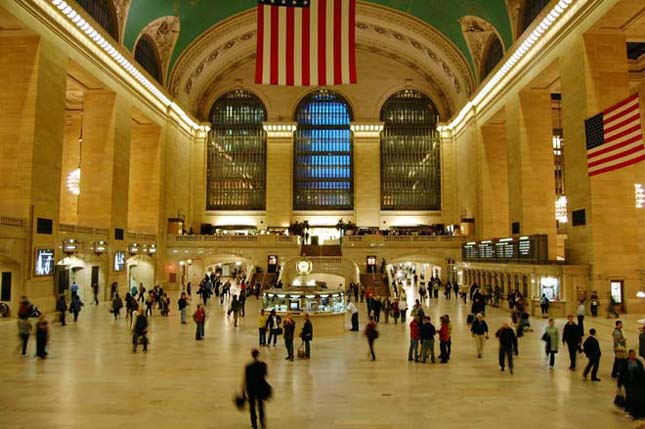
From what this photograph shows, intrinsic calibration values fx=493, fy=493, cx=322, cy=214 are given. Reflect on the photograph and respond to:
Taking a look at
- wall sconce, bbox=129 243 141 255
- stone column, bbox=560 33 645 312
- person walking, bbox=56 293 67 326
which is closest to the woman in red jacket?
stone column, bbox=560 33 645 312

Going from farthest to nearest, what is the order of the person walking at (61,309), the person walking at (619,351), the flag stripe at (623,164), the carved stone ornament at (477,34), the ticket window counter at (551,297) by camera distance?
1. the carved stone ornament at (477,34)
2. the ticket window counter at (551,297)
3. the person walking at (61,309)
4. the flag stripe at (623,164)
5. the person walking at (619,351)

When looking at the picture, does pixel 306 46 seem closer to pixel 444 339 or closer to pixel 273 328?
pixel 273 328

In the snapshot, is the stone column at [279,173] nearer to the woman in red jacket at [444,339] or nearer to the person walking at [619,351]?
the woman in red jacket at [444,339]

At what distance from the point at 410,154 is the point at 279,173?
35.2 ft

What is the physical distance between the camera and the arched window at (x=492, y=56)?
27788 mm

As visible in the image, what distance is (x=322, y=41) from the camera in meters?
14.4

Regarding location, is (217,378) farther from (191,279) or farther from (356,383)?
(191,279)

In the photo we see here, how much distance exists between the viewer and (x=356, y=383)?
8.58 meters

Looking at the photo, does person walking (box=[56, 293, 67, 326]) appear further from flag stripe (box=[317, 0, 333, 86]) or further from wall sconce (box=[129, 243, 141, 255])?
wall sconce (box=[129, 243, 141, 255])

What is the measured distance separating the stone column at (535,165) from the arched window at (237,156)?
841 inches

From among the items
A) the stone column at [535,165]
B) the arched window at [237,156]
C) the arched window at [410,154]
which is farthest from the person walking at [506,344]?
the arched window at [237,156]

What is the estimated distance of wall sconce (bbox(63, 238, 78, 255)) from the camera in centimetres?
2000

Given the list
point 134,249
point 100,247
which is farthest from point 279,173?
point 100,247

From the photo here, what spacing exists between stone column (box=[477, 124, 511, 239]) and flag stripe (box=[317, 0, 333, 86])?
63.2ft
